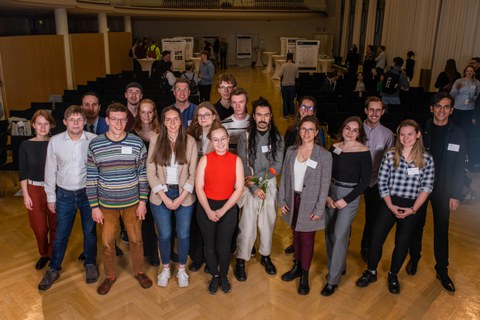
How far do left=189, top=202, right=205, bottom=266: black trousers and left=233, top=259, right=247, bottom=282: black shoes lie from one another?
416mm

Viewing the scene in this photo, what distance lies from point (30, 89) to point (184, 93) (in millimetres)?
8425

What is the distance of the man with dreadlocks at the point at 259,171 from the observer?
13.4 ft

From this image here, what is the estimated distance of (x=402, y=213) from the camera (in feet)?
12.8

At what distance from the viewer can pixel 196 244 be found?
4.49 metres

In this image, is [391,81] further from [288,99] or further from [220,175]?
[220,175]

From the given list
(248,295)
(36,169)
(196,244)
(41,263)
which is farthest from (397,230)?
(41,263)

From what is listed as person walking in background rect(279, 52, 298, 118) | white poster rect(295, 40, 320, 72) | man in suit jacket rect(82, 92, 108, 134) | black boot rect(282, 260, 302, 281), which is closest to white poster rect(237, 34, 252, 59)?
white poster rect(295, 40, 320, 72)

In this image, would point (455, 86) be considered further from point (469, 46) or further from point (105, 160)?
point (105, 160)

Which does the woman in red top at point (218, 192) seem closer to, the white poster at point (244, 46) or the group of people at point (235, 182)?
the group of people at point (235, 182)

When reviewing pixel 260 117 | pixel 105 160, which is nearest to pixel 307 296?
pixel 260 117

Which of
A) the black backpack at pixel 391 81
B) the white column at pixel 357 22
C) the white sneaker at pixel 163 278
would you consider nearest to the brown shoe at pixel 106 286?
the white sneaker at pixel 163 278

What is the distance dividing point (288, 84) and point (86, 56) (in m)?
7.75

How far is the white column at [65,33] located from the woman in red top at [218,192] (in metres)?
10.7

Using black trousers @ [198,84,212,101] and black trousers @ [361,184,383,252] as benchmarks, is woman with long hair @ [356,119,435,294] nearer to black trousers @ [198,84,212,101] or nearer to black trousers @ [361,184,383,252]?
black trousers @ [361,184,383,252]
